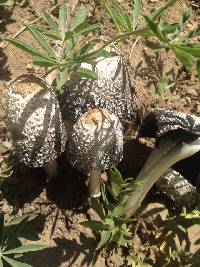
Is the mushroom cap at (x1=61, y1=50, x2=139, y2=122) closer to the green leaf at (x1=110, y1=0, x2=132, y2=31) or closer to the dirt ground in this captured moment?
the green leaf at (x1=110, y1=0, x2=132, y2=31)

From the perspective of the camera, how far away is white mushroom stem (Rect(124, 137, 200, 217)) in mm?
2240

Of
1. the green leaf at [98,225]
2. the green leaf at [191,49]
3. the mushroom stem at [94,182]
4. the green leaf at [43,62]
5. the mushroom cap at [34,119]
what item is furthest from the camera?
the mushroom stem at [94,182]

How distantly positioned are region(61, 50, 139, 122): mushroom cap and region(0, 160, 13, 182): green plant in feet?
1.61

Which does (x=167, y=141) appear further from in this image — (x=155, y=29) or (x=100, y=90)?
(x=155, y=29)

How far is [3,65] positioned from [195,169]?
54.0 inches

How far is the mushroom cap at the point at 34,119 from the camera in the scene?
2117mm

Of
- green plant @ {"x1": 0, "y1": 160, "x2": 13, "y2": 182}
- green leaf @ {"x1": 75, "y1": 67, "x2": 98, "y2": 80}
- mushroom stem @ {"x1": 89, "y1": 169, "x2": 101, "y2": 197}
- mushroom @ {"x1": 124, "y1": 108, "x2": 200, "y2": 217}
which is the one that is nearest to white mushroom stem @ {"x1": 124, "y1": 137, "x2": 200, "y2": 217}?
mushroom @ {"x1": 124, "y1": 108, "x2": 200, "y2": 217}

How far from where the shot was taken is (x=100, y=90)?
7.49ft

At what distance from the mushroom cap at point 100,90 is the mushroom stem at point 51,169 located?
319 mm

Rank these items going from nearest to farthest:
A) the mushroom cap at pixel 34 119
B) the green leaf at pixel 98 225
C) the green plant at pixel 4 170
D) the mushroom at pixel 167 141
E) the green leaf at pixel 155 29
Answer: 1. the green leaf at pixel 155 29
2. the mushroom cap at pixel 34 119
3. the mushroom at pixel 167 141
4. the green leaf at pixel 98 225
5. the green plant at pixel 4 170

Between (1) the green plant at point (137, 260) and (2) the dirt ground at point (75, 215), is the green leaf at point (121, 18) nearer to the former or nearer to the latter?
(2) the dirt ground at point (75, 215)

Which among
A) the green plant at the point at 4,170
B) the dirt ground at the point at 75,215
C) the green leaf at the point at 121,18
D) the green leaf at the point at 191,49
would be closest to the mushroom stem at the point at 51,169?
the dirt ground at the point at 75,215

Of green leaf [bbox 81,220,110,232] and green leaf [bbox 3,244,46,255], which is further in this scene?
green leaf [bbox 81,220,110,232]

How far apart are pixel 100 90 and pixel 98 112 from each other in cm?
16
